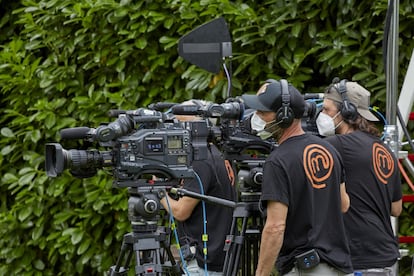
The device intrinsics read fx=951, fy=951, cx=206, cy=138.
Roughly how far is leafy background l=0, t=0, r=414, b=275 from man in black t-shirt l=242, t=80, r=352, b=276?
6.80 feet

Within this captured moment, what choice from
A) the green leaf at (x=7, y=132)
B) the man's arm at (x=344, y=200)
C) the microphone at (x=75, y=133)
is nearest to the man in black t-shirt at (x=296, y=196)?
the man's arm at (x=344, y=200)

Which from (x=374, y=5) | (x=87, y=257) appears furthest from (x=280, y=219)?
(x=87, y=257)

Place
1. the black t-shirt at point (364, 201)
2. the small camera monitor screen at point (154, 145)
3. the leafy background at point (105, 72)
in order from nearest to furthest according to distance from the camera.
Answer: the small camera monitor screen at point (154, 145) → the black t-shirt at point (364, 201) → the leafy background at point (105, 72)

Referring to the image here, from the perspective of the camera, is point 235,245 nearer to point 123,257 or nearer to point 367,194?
point 123,257

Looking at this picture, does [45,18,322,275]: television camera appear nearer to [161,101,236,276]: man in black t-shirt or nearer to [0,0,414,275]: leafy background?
[161,101,236,276]: man in black t-shirt

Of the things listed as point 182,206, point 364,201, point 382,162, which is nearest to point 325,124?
point 382,162

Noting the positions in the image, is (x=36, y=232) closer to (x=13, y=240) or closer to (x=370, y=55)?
(x=13, y=240)

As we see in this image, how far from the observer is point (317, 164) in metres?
4.63

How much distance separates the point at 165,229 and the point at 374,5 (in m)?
2.21

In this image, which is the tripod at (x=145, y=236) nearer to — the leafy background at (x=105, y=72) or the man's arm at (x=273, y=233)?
the man's arm at (x=273, y=233)

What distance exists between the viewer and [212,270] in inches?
224

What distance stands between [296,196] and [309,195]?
6cm

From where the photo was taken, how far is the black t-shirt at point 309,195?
15.0 ft

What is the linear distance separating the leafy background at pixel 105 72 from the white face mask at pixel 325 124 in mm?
1410
